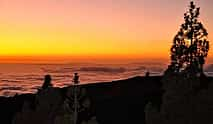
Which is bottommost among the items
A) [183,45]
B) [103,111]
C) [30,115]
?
[103,111]

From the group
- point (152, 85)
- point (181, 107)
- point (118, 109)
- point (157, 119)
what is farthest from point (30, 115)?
point (152, 85)

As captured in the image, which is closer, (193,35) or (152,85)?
(193,35)

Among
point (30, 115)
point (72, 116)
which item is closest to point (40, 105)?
point (30, 115)

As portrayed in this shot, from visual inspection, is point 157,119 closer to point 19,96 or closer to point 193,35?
point 193,35

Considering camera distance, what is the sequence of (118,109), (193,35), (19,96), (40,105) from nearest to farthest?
(40,105) < (193,35) < (118,109) < (19,96)

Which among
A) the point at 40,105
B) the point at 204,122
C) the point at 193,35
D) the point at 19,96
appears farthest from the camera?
the point at 19,96

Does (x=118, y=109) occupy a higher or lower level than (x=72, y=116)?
lower

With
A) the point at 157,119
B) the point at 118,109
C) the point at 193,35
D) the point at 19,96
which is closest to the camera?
Result: the point at 157,119

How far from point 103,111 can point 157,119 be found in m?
73.7

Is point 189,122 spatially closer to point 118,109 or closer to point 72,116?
point 72,116

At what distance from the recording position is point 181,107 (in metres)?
27.1

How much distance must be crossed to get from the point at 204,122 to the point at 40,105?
43.3 feet

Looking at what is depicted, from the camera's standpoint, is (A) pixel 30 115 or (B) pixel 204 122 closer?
(B) pixel 204 122

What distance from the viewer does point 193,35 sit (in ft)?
138
